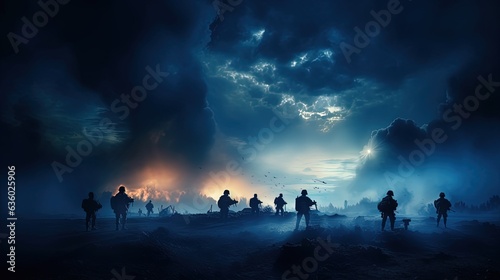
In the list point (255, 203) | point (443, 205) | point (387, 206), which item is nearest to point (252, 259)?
point (387, 206)

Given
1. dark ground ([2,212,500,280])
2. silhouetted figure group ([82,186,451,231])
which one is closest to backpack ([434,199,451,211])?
silhouetted figure group ([82,186,451,231])

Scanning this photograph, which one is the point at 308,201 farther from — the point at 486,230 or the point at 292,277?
the point at 486,230

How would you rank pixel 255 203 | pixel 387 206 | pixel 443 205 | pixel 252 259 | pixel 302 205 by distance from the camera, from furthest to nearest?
pixel 255 203 → pixel 443 205 → pixel 302 205 → pixel 387 206 → pixel 252 259

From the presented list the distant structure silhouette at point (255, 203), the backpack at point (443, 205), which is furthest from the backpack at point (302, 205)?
the backpack at point (443, 205)

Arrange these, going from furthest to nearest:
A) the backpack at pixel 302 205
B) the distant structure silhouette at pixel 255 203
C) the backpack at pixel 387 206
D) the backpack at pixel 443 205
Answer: the distant structure silhouette at pixel 255 203 → the backpack at pixel 443 205 → the backpack at pixel 302 205 → the backpack at pixel 387 206

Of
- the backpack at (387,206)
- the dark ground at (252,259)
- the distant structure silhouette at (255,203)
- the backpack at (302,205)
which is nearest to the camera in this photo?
the dark ground at (252,259)

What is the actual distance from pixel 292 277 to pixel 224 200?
16234 millimetres

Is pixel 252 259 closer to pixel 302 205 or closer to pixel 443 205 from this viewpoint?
pixel 302 205

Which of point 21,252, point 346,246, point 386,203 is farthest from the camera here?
point 386,203

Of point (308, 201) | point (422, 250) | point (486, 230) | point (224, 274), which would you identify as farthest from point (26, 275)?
point (486, 230)

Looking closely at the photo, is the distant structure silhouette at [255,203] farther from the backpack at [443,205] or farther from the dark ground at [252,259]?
the backpack at [443,205]

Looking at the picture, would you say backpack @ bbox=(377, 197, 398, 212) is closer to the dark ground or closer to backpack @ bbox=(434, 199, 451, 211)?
the dark ground

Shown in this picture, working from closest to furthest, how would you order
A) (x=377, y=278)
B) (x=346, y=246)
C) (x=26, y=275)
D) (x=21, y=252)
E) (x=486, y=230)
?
(x=26, y=275) → (x=377, y=278) → (x=21, y=252) → (x=346, y=246) → (x=486, y=230)

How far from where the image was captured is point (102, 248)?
11391 millimetres
